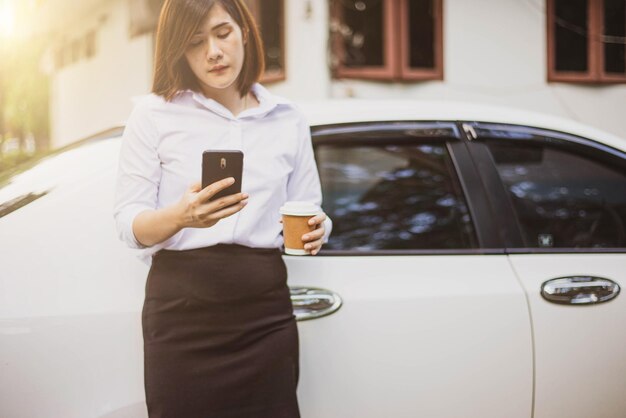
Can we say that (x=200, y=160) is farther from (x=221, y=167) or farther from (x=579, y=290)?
(x=579, y=290)

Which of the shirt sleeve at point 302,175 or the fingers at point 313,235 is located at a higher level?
the shirt sleeve at point 302,175

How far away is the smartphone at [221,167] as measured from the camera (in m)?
1.32

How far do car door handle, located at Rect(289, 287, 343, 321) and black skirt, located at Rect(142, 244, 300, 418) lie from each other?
0.11 metres

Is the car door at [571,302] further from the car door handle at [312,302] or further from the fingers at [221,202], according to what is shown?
the fingers at [221,202]

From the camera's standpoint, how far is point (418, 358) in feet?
6.00

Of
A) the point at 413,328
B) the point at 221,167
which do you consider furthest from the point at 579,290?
the point at 221,167

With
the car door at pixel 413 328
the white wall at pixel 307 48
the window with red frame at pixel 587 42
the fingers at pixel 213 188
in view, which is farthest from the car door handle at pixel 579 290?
the window with red frame at pixel 587 42

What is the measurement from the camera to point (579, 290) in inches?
78.0

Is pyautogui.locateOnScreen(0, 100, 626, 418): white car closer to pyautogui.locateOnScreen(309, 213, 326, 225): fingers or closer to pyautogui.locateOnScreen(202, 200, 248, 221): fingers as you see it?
pyautogui.locateOnScreen(309, 213, 326, 225): fingers

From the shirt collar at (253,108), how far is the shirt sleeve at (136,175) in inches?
5.4

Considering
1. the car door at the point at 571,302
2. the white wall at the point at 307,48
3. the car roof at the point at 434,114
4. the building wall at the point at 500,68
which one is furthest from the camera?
the building wall at the point at 500,68

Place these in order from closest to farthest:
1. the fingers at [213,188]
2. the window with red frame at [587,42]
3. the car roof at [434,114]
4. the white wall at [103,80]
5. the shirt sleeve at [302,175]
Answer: the fingers at [213,188] < the shirt sleeve at [302,175] < the car roof at [434,114] < the window with red frame at [587,42] < the white wall at [103,80]

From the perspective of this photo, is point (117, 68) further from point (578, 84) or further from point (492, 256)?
point (492, 256)

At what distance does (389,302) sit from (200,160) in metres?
0.69
